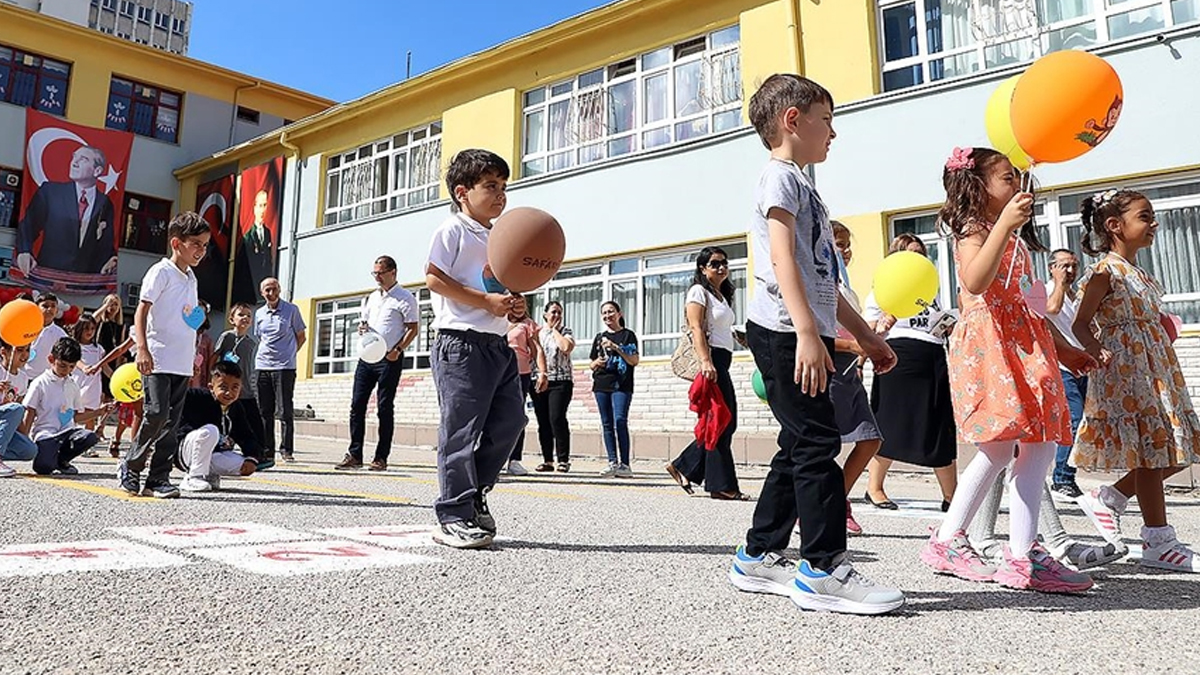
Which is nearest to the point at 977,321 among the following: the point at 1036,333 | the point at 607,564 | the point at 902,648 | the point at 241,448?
the point at 1036,333

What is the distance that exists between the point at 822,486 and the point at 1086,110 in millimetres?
1816

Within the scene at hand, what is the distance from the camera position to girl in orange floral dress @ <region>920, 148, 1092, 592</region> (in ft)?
9.12

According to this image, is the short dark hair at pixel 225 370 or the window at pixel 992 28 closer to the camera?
the short dark hair at pixel 225 370

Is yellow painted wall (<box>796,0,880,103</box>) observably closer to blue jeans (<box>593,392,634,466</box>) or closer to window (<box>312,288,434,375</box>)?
blue jeans (<box>593,392,634,466</box>)

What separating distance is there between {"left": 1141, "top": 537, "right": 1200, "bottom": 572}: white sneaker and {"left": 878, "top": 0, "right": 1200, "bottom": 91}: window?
889 centimetres

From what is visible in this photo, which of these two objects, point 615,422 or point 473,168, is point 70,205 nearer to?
point 615,422

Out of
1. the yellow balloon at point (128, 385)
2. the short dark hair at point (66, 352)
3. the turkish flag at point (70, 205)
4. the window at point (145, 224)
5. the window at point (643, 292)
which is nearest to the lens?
the short dark hair at point (66, 352)

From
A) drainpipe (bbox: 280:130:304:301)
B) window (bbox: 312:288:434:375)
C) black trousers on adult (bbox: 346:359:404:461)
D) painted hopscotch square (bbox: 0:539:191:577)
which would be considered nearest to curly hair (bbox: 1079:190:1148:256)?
painted hopscotch square (bbox: 0:539:191:577)

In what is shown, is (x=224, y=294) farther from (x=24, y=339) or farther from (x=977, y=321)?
(x=977, y=321)

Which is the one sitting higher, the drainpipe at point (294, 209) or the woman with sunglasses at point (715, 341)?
the drainpipe at point (294, 209)

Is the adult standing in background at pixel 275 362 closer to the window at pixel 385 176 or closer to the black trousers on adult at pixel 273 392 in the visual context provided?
the black trousers on adult at pixel 273 392

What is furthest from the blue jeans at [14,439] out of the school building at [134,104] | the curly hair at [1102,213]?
the school building at [134,104]

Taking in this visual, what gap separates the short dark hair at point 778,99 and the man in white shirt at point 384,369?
563 centimetres

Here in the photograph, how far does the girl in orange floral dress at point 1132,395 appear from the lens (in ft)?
11.1
